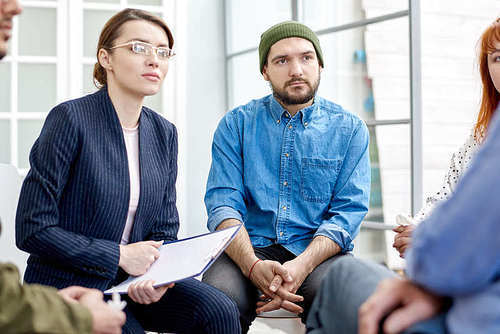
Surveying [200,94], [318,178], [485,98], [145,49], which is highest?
[200,94]

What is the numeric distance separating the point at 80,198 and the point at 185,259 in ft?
1.25

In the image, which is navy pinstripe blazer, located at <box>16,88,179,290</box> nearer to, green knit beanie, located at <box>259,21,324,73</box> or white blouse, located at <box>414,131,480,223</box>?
green knit beanie, located at <box>259,21,324,73</box>

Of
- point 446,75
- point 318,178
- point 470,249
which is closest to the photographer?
point 470,249

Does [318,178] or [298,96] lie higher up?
[298,96]

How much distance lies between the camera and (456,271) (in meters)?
0.79

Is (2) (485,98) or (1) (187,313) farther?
(2) (485,98)

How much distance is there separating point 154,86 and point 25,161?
2.71 m

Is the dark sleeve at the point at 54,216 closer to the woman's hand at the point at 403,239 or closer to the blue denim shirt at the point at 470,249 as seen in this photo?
the woman's hand at the point at 403,239

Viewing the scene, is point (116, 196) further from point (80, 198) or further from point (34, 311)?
point (34, 311)

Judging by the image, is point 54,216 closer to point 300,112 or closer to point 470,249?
point 300,112

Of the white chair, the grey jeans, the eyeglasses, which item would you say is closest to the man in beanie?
the eyeglasses

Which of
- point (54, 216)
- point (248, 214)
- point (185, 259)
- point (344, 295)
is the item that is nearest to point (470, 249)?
point (344, 295)

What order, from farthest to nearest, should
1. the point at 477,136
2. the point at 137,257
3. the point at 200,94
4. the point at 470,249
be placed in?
the point at 200,94 < the point at 477,136 < the point at 137,257 < the point at 470,249

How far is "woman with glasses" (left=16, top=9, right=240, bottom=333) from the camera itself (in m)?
1.64
